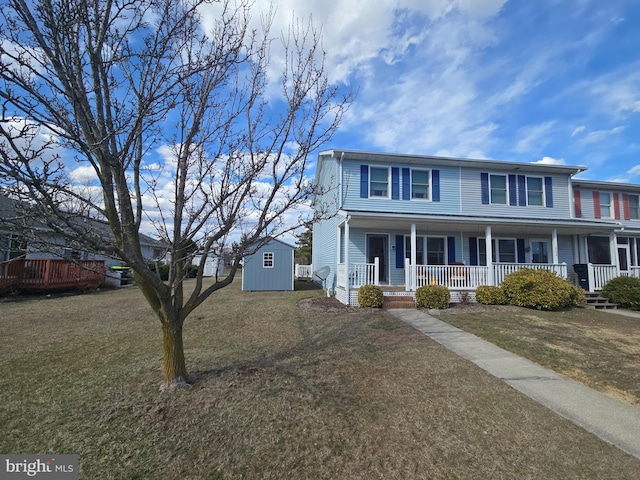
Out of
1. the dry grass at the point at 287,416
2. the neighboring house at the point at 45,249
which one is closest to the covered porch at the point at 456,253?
the dry grass at the point at 287,416

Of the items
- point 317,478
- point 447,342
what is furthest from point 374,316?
point 317,478

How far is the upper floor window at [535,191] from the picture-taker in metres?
14.0

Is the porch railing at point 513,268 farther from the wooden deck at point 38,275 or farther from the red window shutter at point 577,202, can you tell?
the wooden deck at point 38,275

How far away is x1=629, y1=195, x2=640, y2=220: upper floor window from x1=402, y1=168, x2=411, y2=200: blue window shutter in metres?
12.4

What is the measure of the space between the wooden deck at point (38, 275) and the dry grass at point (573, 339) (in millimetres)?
13223

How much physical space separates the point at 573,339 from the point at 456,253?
272 inches

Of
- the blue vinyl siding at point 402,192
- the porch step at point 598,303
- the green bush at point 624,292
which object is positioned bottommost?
the porch step at point 598,303

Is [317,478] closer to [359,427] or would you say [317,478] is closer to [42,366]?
[359,427]

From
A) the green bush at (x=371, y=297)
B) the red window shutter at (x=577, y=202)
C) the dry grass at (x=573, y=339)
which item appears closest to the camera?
the dry grass at (x=573, y=339)

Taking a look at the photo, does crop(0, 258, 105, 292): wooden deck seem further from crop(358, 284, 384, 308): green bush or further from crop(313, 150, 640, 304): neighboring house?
crop(313, 150, 640, 304): neighboring house

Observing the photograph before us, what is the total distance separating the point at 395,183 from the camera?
1298 cm

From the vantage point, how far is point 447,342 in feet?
20.4

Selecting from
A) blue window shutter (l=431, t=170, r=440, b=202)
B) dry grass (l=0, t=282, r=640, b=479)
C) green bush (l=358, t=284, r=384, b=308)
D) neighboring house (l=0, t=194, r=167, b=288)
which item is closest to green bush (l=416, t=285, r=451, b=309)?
green bush (l=358, t=284, r=384, b=308)

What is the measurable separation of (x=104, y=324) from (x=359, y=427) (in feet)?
24.8
